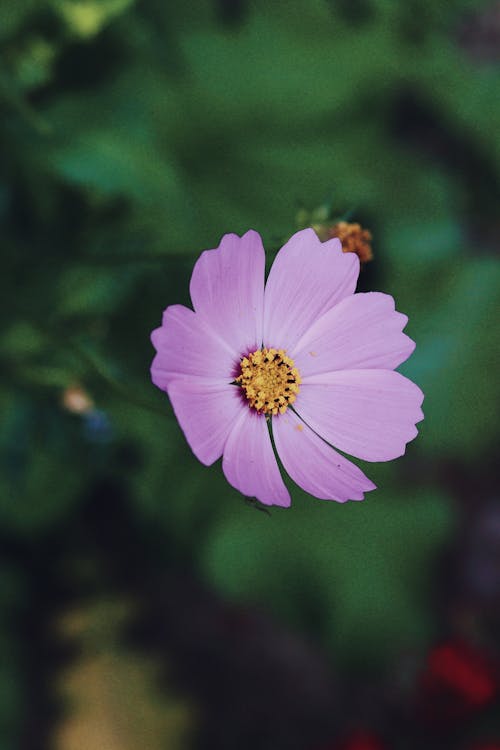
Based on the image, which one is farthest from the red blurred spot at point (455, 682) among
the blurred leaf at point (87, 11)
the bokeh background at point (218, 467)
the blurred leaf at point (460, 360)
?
the blurred leaf at point (87, 11)

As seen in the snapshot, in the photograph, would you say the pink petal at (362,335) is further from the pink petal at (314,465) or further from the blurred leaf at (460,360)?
the blurred leaf at (460,360)

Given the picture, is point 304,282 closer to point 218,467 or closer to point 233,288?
point 233,288

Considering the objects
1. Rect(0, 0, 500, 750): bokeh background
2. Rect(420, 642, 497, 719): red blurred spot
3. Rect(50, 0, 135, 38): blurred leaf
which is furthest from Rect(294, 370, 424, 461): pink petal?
Rect(420, 642, 497, 719): red blurred spot

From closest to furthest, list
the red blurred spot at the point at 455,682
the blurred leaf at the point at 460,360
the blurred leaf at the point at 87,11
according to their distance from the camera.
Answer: the blurred leaf at the point at 87,11 → the red blurred spot at the point at 455,682 → the blurred leaf at the point at 460,360

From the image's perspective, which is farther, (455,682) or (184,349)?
(455,682)

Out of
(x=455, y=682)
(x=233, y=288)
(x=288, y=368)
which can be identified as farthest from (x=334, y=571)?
(x=233, y=288)

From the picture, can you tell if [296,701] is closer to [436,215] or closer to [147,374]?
[147,374]
